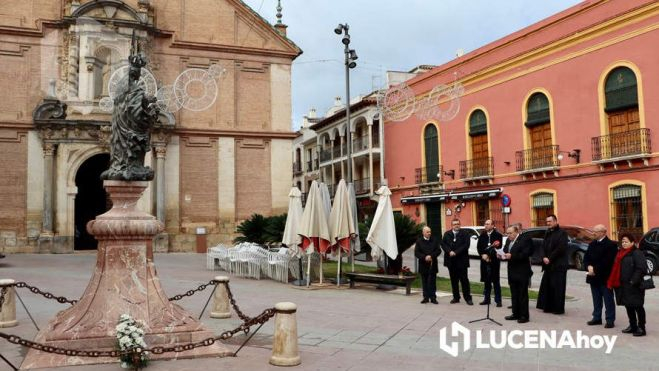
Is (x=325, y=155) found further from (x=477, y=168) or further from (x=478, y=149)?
(x=477, y=168)

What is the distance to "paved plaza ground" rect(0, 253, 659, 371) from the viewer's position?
6.18m

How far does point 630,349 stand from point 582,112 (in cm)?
1721

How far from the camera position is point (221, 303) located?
9.12m

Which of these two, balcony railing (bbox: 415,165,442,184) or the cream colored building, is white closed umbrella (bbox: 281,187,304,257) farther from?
balcony railing (bbox: 415,165,442,184)

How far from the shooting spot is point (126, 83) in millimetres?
7031

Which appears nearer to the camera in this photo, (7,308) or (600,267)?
(7,308)

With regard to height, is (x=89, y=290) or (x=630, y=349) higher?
(x=89, y=290)

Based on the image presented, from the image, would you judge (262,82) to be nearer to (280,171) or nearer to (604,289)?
(280,171)

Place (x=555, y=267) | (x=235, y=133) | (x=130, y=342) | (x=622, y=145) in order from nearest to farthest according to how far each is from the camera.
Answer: (x=130, y=342)
(x=555, y=267)
(x=622, y=145)
(x=235, y=133)

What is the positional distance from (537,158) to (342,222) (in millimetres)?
14391

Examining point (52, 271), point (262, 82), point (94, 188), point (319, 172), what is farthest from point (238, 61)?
point (319, 172)

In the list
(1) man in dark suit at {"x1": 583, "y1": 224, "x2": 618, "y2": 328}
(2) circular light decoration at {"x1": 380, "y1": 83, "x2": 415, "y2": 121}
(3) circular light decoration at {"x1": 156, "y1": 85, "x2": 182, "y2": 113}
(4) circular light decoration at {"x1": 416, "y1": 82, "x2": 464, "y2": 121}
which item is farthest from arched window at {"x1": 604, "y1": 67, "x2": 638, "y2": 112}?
(3) circular light decoration at {"x1": 156, "y1": 85, "x2": 182, "y2": 113}

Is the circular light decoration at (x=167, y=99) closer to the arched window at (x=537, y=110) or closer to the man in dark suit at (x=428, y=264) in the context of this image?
the man in dark suit at (x=428, y=264)

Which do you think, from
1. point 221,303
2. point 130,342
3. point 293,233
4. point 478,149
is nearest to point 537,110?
point 478,149
